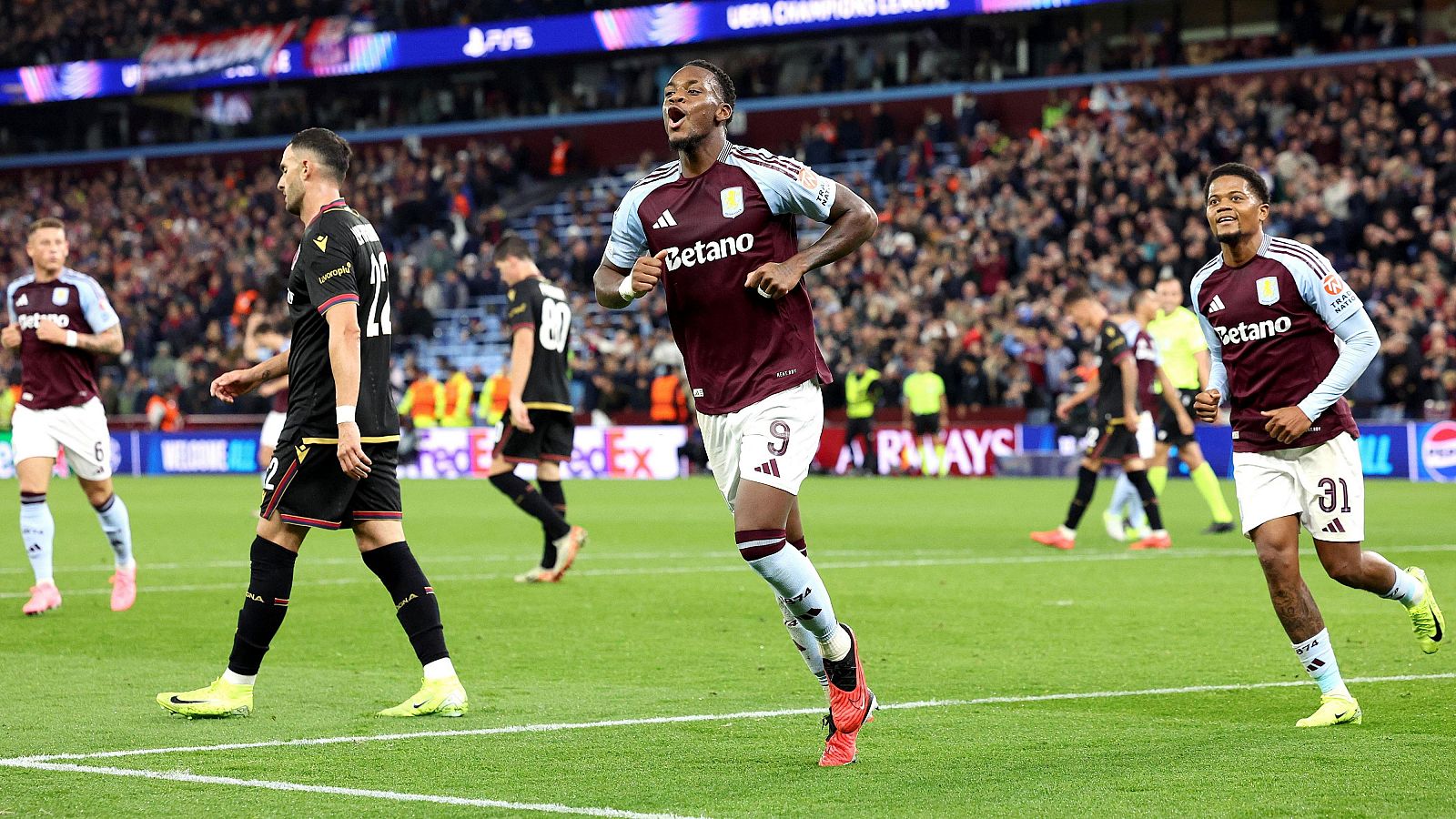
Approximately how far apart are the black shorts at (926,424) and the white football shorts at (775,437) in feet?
72.9

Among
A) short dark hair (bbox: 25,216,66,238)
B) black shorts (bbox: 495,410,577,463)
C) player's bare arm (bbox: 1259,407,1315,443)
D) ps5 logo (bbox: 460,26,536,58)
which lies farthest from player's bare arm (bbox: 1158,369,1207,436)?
ps5 logo (bbox: 460,26,536,58)

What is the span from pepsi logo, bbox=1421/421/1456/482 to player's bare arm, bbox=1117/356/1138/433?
10.6m

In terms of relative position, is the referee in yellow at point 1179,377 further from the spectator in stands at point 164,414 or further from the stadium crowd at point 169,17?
the stadium crowd at point 169,17

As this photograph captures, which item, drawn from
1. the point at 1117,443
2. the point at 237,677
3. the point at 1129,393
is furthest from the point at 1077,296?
the point at 237,677

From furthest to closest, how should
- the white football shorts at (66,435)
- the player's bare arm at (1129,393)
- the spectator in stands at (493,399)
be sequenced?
the spectator in stands at (493,399) < the player's bare arm at (1129,393) < the white football shorts at (66,435)

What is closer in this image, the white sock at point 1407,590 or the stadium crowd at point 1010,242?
the white sock at point 1407,590

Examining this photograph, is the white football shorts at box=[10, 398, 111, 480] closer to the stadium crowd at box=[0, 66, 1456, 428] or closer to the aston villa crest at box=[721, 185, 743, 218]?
the aston villa crest at box=[721, 185, 743, 218]

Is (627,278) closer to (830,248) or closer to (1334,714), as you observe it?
(830,248)

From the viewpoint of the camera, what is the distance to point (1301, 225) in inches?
1093

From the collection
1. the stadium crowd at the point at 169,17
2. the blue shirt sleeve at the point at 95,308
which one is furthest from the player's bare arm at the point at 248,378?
the stadium crowd at the point at 169,17

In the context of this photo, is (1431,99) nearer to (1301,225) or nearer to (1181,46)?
(1301,225)

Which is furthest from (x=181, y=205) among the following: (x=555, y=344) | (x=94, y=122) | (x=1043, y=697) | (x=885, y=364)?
(x=1043, y=697)

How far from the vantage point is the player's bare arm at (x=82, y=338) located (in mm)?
10828

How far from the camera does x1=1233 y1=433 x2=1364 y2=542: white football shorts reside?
714 centimetres
